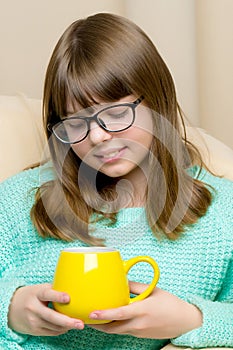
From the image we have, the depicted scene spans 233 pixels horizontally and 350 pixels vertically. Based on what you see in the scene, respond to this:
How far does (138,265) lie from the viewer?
1.23 m

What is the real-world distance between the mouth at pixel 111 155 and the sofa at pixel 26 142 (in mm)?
216

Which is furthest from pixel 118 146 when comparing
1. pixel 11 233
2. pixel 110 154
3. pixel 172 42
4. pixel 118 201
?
pixel 172 42

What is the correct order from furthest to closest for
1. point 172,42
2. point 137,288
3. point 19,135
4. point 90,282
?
point 172,42, point 19,135, point 137,288, point 90,282

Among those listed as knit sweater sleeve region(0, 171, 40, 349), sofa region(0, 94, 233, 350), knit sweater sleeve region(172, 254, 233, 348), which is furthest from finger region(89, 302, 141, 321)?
sofa region(0, 94, 233, 350)

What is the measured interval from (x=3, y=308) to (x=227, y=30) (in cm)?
102

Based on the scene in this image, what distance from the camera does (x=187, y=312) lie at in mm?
1111

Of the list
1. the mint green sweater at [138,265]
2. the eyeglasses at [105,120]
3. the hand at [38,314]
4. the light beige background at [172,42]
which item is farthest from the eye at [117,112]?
the light beige background at [172,42]

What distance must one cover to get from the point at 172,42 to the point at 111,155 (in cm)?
88

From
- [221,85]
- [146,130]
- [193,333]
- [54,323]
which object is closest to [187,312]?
[193,333]

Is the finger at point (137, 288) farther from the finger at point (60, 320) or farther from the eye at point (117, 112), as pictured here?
the eye at point (117, 112)

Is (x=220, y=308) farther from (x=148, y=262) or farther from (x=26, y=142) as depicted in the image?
(x=26, y=142)

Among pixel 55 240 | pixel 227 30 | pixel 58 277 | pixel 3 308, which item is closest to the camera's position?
pixel 58 277

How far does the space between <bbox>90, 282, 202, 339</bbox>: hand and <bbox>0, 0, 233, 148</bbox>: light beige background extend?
2.77ft

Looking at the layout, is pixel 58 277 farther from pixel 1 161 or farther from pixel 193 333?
pixel 1 161
